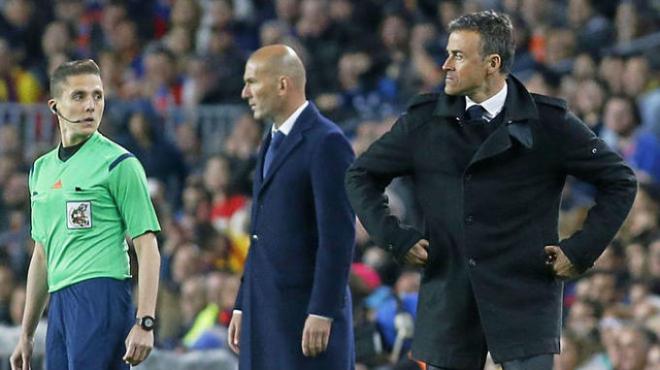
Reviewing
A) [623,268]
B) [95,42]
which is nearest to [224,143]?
[95,42]

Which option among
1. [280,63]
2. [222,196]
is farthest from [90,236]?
[222,196]

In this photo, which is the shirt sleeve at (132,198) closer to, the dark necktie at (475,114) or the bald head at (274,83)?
the bald head at (274,83)

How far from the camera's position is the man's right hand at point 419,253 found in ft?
20.0

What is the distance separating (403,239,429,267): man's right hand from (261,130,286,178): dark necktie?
960mm

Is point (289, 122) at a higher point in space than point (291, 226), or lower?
higher

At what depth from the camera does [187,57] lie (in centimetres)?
1541

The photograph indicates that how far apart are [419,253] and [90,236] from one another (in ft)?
4.09

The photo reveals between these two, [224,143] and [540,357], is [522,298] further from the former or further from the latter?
[224,143]

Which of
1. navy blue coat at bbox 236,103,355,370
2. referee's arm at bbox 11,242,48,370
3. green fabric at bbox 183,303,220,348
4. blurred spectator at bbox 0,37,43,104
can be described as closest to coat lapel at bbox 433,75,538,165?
navy blue coat at bbox 236,103,355,370

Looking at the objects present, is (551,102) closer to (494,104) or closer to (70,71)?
(494,104)

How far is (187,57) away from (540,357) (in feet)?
32.1

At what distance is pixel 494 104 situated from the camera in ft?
20.1

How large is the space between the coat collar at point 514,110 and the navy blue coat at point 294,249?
70 cm

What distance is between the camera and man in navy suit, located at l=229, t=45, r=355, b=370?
6.67m
